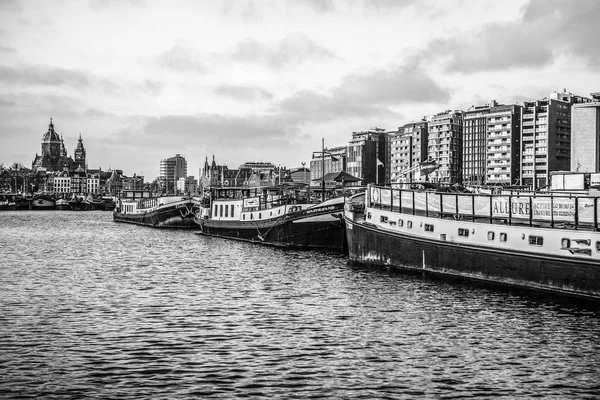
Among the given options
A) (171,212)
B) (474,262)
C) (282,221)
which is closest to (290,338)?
(474,262)

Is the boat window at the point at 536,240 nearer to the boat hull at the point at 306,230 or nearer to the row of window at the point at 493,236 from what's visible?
the row of window at the point at 493,236

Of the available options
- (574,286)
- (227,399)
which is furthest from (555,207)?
(227,399)

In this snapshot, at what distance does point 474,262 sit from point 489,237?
5.63 feet

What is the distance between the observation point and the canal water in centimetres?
2120

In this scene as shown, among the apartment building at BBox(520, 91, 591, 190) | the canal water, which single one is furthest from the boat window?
the apartment building at BBox(520, 91, 591, 190)

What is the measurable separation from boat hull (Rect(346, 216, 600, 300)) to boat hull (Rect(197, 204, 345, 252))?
9259mm

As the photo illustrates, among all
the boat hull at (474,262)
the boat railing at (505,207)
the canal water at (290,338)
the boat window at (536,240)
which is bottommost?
the canal water at (290,338)

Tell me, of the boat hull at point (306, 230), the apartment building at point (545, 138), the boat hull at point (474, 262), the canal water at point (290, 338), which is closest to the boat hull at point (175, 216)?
the boat hull at point (306, 230)

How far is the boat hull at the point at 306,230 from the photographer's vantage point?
62.2 m

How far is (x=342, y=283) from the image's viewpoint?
134ft

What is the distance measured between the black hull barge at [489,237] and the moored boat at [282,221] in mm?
10898

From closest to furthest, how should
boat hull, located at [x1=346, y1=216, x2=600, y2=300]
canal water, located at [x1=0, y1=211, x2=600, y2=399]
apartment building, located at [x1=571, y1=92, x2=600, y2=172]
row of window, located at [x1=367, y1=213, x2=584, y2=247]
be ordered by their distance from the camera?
1. canal water, located at [x1=0, y1=211, x2=600, y2=399]
2. boat hull, located at [x1=346, y1=216, x2=600, y2=300]
3. row of window, located at [x1=367, y1=213, x2=584, y2=247]
4. apartment building, located at [x1=571, y1=92, x2=600, y2=172]

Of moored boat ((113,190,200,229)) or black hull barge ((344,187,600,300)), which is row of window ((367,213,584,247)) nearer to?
black hull barge ((344,187,600,300))

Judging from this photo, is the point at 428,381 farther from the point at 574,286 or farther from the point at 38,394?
the point at 574,286
